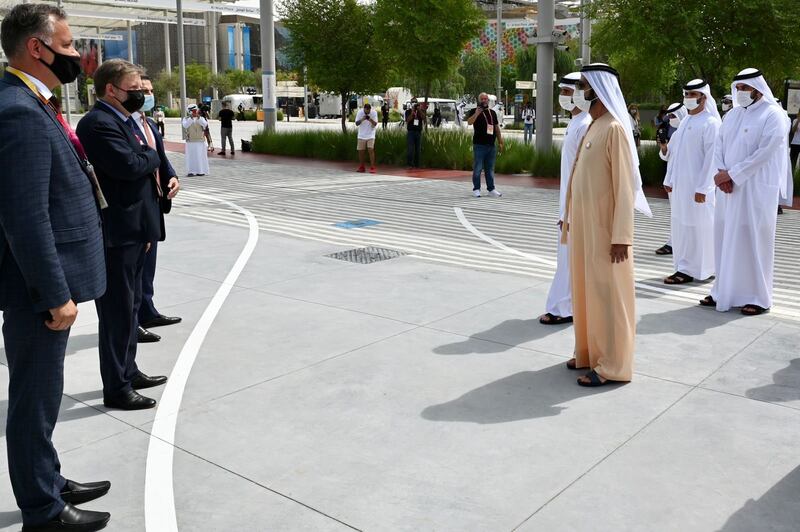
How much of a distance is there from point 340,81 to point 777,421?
2470cm

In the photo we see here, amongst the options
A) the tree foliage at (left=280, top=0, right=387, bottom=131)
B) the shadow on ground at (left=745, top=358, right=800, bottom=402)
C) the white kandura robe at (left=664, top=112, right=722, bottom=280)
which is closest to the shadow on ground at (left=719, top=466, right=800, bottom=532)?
the shadow on ground at (left=745, top=358, right=800, bottom=402)

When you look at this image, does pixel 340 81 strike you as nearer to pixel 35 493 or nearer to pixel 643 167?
pixel 643 167

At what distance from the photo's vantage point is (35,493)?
3.43 meters

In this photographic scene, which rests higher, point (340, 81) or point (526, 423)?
point (340, 81)

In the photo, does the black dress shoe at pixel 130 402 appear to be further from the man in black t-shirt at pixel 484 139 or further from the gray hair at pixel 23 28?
the man in black t-shirt at pixel 484 139

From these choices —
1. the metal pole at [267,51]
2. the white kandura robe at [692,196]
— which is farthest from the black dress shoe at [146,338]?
the metal pole at [267,51]

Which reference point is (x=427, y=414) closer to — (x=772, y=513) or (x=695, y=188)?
(x=772, y=513)

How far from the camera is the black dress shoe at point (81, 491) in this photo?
375 cm

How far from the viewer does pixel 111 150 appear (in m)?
4.86

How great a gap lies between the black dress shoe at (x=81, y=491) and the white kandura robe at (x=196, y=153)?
17346 millimetres

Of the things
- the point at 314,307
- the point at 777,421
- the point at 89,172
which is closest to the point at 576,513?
the point at 777,421

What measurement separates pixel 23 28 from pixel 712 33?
57.8 feet

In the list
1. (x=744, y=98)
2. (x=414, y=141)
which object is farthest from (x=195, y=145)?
(x=744, y=98)

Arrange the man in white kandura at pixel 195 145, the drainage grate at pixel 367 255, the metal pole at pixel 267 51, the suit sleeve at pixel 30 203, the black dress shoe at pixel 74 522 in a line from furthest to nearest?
the metal pole at pixel 267 51
the man in white kandura at pixel 195 145
the drainage grate at pixel 367 255
the black dress shoe at pixel 74 522
the suit sleeve at pixel 30 203
